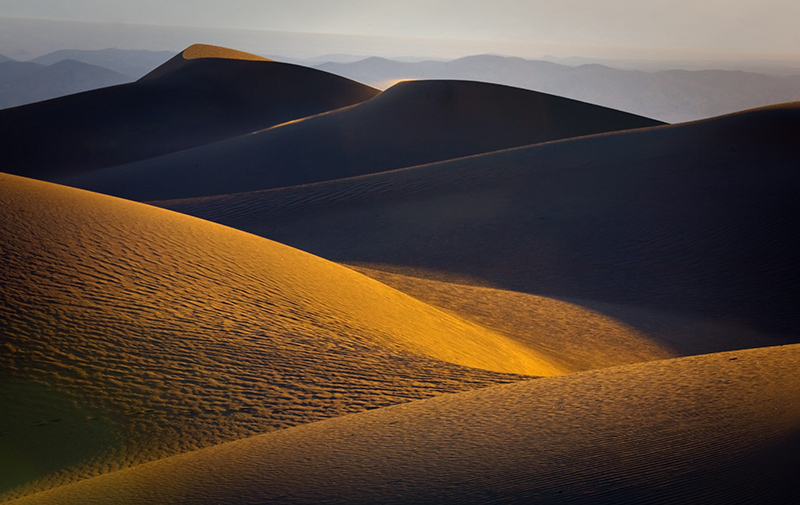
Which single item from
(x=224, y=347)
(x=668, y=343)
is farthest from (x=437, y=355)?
(x=668, y=343)

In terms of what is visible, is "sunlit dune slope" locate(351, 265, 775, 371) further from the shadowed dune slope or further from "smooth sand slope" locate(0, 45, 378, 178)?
"smooth sand slope" locate(0, 45, 378, 178)

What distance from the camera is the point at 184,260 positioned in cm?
623

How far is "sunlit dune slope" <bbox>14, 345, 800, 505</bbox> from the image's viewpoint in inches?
105

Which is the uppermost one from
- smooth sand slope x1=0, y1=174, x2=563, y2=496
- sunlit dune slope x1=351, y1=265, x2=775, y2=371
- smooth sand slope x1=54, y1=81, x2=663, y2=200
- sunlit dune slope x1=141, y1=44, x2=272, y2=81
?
sunlit dune slope x1=141, y1=44, x2=272, y2=81

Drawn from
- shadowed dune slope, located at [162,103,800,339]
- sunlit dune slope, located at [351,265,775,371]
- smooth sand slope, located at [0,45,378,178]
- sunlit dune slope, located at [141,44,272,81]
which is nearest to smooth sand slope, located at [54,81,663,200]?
smooth sand slope, located at [0,45,378,178]

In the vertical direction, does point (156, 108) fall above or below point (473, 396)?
above

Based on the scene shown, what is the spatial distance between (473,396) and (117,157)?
31525 mm

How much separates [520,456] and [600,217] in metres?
10.8

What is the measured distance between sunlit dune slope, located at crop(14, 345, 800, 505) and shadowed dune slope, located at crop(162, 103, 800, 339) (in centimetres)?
649

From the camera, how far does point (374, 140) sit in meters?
27.4

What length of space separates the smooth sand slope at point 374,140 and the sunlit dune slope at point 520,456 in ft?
62.8

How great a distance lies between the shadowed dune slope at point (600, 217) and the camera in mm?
10625

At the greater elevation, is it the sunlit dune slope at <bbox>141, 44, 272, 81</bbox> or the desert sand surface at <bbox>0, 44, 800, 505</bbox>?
the sunlit dune slope at <bbox>141, 44, 272, 81</bbox>

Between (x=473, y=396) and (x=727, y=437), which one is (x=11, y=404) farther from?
(x=727, y=437)
